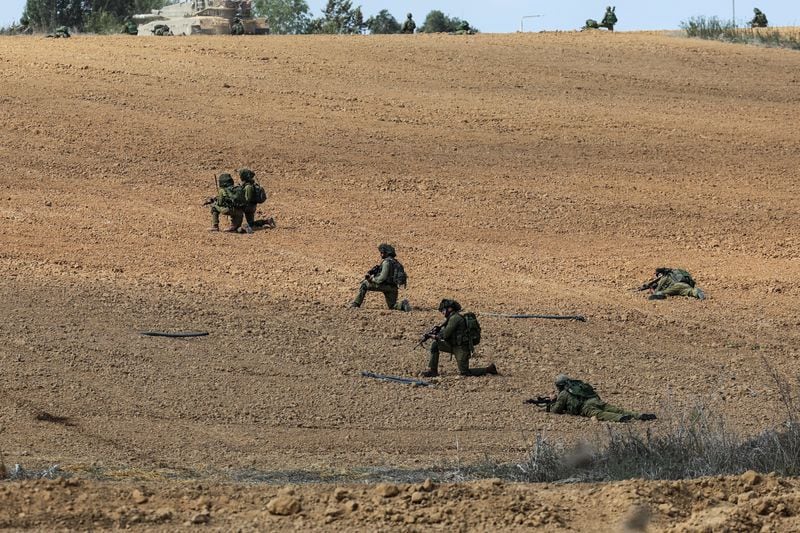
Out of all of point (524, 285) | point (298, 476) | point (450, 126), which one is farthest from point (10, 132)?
point (298, 476)

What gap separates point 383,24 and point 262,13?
457 inches

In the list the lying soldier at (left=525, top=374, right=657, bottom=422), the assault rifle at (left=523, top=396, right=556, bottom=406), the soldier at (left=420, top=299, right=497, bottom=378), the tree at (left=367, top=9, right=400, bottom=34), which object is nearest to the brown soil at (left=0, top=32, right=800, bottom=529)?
the assault rifle at (left=523, top=396, right=556, bottom=406)

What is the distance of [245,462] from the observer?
11.0 metres

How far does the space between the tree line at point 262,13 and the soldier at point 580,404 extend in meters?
32.1

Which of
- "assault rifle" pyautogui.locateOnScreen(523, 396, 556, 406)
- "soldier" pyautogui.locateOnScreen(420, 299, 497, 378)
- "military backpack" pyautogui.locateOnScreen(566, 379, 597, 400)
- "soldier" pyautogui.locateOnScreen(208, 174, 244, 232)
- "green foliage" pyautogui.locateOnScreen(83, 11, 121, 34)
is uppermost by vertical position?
"green foliage" pyautogui.locateOnScreen(83, 11, 121, 34)

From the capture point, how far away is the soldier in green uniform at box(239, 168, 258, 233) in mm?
21141

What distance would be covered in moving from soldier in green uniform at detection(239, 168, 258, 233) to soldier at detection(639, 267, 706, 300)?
585cm

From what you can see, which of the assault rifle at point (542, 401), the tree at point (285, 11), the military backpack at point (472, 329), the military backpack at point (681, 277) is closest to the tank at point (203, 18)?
the military backpack at point (681, 277)

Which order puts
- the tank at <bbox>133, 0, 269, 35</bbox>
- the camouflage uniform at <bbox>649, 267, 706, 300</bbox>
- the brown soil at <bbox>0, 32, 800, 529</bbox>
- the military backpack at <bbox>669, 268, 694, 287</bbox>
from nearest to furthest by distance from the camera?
1. the brown soil at <bbox>0, 32, 800, 529</bbox>
2. the camouflage uniform at <bbox>649, 267, 706, 300</bbox>
3. the military backpack at <bbox>669, 268, 694, 287</bbox>
4. the tank at <bbox>133, 0, 269, 35</bbox>

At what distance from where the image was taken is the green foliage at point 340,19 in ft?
206

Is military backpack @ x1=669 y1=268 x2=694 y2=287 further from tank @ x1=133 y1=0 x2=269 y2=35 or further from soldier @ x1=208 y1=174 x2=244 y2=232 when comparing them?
tank @ x1=133 y1=0 x2=269 y2=35

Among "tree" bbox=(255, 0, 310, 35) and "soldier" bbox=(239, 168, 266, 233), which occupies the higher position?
"tree" bbox=(255, 0, 310, 35)

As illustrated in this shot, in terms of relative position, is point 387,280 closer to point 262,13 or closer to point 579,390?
point 579,390

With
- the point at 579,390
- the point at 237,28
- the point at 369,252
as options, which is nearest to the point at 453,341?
the point at 579,390
